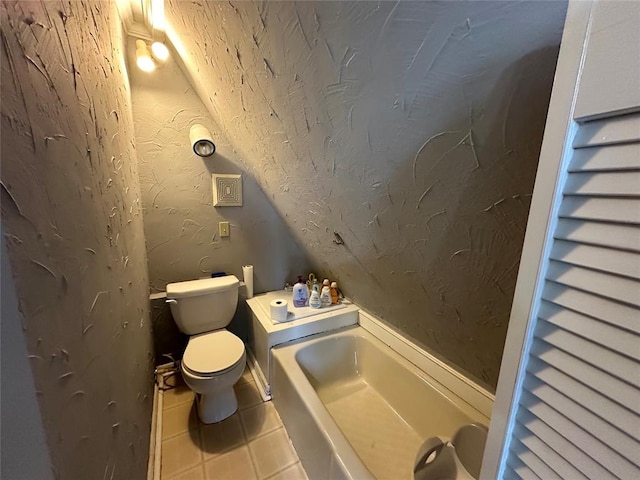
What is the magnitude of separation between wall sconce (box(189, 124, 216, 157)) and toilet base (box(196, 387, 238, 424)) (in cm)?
152

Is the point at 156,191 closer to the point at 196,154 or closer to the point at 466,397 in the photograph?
the point at 196,154

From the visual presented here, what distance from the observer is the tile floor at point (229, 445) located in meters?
1.29

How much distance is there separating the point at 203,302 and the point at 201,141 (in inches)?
41.4

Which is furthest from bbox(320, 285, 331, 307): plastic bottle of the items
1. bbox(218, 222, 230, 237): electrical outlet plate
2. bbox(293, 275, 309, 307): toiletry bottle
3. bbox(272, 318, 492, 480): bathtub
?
bbox(218, 222, 230, 237): electrical outlet plate

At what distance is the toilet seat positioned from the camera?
4.66 ft

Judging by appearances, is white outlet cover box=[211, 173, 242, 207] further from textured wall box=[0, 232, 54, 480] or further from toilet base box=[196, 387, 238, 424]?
textured wall box=[0, 232, 54, 480]

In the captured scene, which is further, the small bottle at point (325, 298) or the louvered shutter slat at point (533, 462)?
the small bottle at point (325, 298)

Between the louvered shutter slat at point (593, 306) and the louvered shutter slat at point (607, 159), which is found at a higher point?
the louvered shutter slat at point (607, 159)

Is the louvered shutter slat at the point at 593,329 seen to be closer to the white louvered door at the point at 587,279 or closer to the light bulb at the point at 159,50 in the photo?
the white louvered door at the point at 587,279

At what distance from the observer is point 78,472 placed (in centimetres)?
49

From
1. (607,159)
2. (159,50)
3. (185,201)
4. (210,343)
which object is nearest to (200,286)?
(210,343)

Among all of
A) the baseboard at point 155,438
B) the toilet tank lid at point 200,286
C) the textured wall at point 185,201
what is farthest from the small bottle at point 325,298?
the baseboard at point 155,438

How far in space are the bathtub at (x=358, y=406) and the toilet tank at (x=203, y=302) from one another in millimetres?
502

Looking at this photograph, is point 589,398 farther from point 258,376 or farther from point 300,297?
point 258,376
